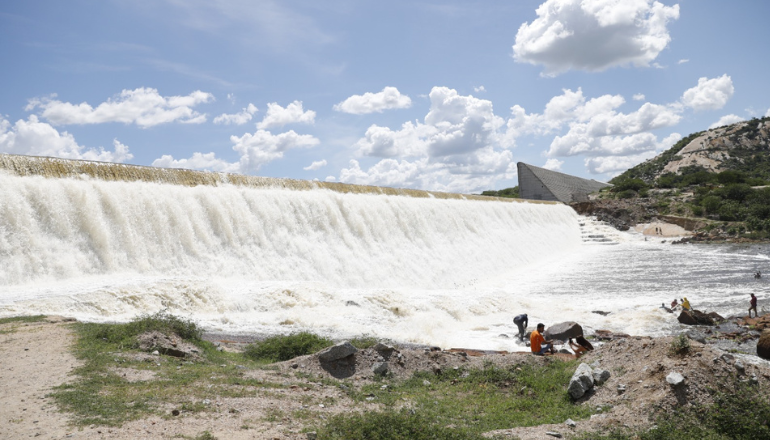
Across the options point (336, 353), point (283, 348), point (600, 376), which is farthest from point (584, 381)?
point (283, 348)

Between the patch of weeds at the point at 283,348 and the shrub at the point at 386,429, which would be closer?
the shrub at the point at 386,429

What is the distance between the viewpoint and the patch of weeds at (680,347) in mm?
7383

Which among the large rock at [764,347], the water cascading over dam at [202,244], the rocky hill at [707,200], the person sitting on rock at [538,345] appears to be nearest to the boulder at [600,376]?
the person sitting on rock at [538,345]

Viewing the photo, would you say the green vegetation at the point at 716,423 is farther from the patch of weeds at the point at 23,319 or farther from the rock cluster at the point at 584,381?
the patch of weeds at the point at 23,319

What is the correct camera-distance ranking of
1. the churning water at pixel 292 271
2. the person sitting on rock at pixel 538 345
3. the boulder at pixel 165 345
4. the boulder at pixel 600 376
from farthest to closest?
the churning water at pixel 292 271, the person sitting on rock at pixel 538 345, the boulder at pixel 165 345, the boulder at pixel 600 376

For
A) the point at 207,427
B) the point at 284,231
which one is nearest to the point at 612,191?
the point at 284,231

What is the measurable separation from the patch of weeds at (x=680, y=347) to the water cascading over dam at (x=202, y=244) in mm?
8637

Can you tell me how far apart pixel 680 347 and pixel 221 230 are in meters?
14.9

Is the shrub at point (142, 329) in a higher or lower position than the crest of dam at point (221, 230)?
lower

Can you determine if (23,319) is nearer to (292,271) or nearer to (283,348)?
(283,348)

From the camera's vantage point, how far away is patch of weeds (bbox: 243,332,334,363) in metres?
9.41

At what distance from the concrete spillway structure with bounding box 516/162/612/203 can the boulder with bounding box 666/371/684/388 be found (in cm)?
5879

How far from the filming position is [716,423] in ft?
20.0

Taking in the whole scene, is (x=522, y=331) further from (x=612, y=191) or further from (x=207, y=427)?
(x=612, y=191)
